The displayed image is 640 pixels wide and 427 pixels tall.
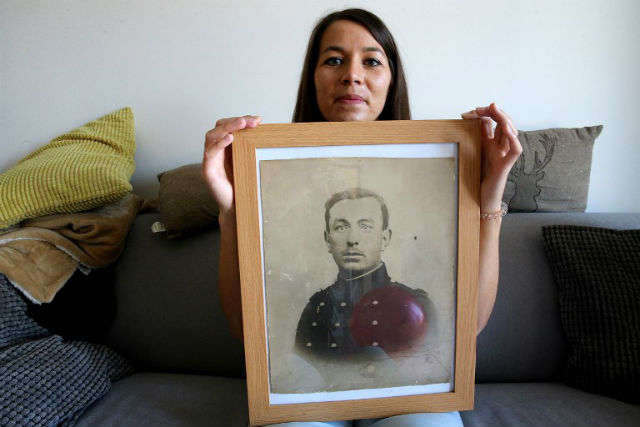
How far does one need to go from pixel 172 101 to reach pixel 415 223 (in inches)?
43.3

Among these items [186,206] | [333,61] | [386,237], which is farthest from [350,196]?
[186,206]

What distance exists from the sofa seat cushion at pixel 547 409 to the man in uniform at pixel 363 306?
385 millimetres

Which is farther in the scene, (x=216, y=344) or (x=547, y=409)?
(x=216, y=344)

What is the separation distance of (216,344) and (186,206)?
412mm

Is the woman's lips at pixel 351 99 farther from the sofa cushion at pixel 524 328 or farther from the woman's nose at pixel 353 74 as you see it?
the sofa cushion at pixel 524 328

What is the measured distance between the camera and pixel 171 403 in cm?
102

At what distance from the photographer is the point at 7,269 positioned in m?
1.05

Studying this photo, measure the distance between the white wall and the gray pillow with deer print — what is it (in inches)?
7.2

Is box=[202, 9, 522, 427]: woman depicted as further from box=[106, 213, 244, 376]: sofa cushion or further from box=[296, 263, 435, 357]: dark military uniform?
box=[106, 213, 244, 376]: sofa cushion

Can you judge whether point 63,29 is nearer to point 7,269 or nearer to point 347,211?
point 7,269

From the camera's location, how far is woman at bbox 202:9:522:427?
71 cm

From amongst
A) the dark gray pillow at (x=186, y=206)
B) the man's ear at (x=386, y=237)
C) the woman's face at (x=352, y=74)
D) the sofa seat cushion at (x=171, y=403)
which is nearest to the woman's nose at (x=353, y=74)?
the woman's face at (x=352, y=74)

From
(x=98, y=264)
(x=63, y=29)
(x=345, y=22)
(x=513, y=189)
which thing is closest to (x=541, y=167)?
(x=513, y=189)

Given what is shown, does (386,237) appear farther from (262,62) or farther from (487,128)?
(262,62)
